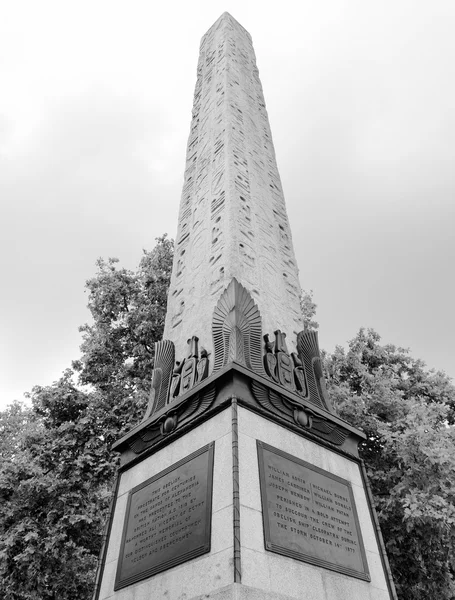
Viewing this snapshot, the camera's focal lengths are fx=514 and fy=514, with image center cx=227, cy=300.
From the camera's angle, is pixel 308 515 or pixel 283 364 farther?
pixel 283 364

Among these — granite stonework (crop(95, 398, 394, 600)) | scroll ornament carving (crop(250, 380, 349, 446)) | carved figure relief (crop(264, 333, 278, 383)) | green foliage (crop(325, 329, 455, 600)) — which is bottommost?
granite stonework (crop(95, 398, 394, 600))

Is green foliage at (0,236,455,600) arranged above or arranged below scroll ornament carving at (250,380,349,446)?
above

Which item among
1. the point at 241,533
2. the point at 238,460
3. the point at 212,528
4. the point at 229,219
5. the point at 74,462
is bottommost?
the point at 241,533

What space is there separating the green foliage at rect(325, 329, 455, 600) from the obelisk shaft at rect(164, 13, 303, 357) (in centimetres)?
425

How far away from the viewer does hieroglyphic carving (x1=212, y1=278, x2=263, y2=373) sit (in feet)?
16.1

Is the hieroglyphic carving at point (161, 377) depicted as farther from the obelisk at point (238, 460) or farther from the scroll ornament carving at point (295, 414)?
the scroll ornament carving at point (295, 414)

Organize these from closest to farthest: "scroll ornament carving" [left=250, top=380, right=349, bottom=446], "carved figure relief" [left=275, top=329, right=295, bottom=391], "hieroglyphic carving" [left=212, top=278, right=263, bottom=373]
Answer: "scroll ornament carving" [left=250, top=380, right=349, bottom=446] → "hieroglyphic carving" [left=212, top=278, right=263, bottom=373] → "carved figure relief" [left=275, top=329, right=295, bottom=391]

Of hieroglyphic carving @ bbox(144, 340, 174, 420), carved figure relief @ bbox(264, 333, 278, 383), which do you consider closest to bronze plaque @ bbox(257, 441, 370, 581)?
carved figure relief @ bbox(264, 333, 278, 383)

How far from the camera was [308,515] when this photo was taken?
4164 millimetres

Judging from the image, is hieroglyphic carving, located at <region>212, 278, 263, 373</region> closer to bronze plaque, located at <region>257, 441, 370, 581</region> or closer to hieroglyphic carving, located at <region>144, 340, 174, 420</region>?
hieroglyphic carving, located at <region>144, 340, 174, 420</region>

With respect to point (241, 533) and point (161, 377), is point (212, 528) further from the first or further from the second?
point (161, 377)

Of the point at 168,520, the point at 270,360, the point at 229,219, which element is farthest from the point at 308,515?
the point at 229,219

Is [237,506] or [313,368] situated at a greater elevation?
[313,368]

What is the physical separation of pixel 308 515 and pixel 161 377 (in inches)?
87.4
